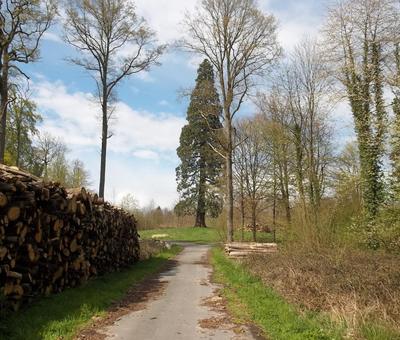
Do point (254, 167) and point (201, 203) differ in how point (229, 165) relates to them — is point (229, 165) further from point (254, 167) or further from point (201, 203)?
point (201, 203)

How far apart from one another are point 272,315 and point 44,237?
16.4ft

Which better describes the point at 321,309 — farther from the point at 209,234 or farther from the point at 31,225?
the point at 209,234

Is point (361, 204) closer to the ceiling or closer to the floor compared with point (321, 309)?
closer to the ceiling

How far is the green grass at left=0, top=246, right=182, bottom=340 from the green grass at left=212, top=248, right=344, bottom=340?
8.95 feet

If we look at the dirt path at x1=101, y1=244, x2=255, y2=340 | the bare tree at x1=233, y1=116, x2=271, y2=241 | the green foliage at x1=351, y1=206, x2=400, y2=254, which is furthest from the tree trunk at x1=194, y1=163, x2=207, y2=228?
the dirt path at x1=101, y1=244, x2=255, y2=340

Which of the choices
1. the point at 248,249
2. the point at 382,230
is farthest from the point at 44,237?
the point at 248,249

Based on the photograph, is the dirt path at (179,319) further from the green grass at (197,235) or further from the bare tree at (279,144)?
the green grass at (197,235)

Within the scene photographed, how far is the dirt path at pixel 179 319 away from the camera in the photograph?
7578mm

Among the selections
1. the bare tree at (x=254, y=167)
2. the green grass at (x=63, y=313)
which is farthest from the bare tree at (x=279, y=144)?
the green grass at (x=63, y=313)

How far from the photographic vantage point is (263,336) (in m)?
7.51

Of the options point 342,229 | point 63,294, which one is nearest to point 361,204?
point 342,229

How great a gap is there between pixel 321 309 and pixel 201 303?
2734mm

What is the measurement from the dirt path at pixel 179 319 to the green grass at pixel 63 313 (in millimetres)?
582

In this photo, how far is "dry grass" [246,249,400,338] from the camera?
808 cm
